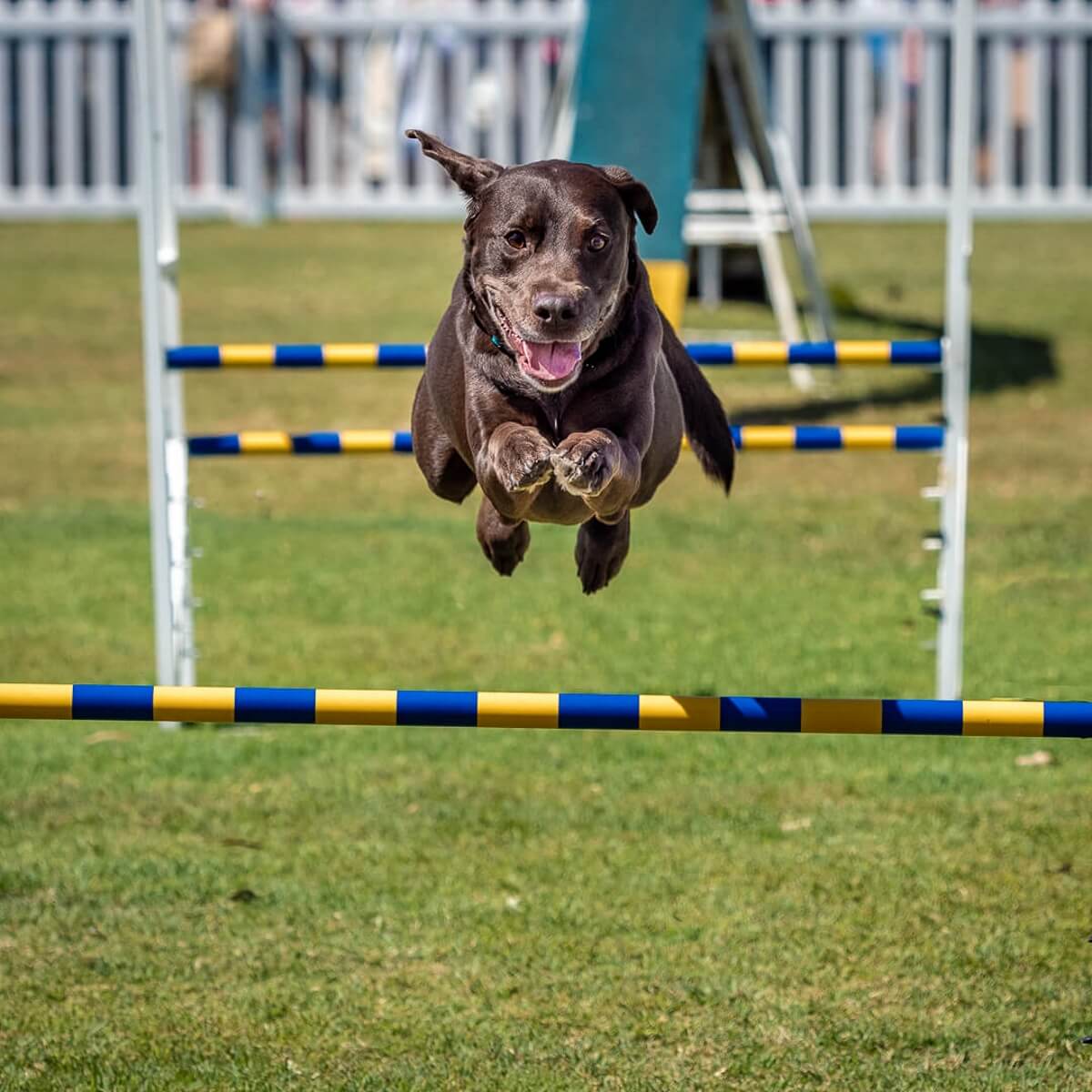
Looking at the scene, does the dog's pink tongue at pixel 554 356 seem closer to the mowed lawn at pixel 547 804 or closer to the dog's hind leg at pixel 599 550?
the dog's hind leg at pixel 599 550

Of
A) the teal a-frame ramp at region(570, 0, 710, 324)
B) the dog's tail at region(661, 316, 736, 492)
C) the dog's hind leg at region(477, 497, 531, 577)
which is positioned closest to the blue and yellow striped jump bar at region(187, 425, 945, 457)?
the dog's tail at region(661, 316, 736, 492)

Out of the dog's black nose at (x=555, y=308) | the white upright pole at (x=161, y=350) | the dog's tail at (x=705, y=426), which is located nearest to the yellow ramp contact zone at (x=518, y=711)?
the dog's black nose at (x=555, y=308)

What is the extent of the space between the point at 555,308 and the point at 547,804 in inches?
108

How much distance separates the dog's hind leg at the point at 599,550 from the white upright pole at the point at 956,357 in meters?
2.25

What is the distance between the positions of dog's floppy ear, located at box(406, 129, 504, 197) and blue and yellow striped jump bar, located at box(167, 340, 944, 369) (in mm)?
1783

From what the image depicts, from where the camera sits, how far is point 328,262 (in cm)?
1588

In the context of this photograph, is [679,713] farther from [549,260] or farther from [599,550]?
[549,260]

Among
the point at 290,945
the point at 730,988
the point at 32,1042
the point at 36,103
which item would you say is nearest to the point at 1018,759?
the point at 730,988

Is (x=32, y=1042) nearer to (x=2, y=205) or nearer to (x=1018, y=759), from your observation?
(x=1018, y=759)

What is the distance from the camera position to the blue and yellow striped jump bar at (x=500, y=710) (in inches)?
144

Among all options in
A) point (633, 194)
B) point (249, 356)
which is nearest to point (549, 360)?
point (633, 194)

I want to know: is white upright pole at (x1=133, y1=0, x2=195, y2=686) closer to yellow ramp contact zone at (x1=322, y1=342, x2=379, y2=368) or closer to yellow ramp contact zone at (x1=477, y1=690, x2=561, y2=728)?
yellow ramp contact zone at (x1=322, y1=342, x2=379, y2=368)

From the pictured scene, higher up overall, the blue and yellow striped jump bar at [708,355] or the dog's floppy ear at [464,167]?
the dog's floppy ear at [464,167]

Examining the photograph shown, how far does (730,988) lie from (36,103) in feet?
45.9
